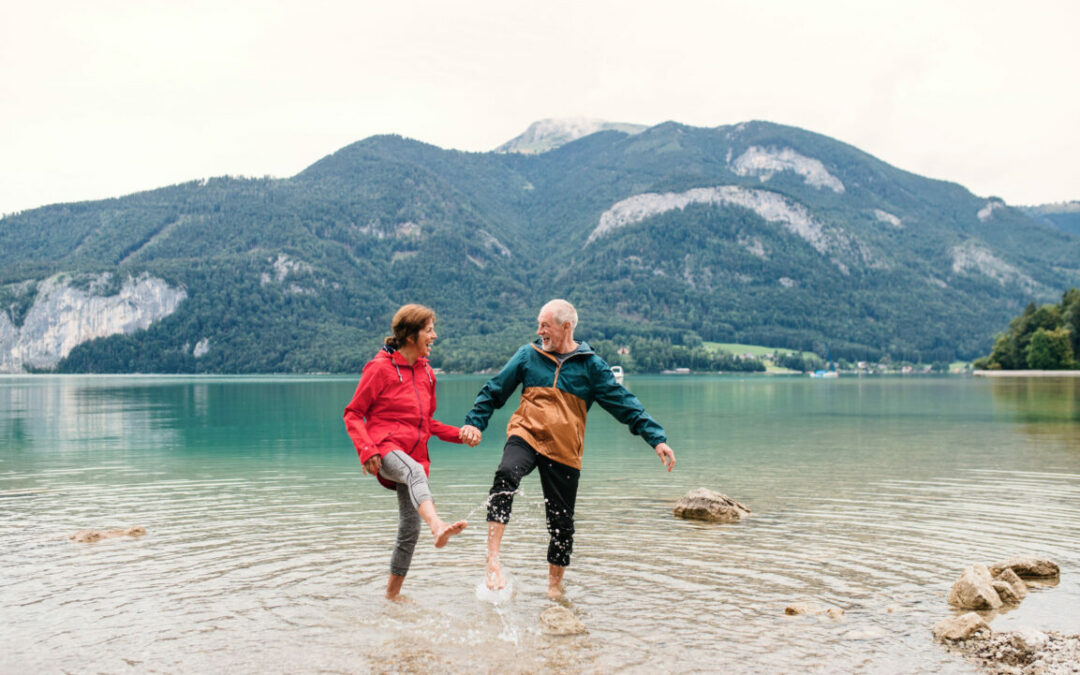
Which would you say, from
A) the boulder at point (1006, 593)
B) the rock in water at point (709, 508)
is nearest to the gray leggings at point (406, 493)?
the boulder at point (1006, 593)

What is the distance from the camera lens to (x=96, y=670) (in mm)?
6484

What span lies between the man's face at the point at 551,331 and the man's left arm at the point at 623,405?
42 centimetres

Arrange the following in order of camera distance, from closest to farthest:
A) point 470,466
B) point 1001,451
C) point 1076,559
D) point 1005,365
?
point 1076,559 < point 470,466 < point 1001,451 < point 1005,365

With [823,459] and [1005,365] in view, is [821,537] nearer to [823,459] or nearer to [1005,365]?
[823,459]

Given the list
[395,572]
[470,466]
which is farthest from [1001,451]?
[395,572]

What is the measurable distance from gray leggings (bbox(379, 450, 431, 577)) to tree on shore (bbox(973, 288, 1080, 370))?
442ft

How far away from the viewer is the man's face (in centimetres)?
802

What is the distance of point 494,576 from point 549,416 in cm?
169

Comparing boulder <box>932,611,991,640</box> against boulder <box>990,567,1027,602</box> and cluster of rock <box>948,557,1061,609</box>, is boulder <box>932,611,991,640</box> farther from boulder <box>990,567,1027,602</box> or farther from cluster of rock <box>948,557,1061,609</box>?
boulder <box>990,567,1027,602</box>

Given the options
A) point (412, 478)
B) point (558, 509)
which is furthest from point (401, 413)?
point (558, 509)

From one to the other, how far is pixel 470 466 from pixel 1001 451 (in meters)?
16.9

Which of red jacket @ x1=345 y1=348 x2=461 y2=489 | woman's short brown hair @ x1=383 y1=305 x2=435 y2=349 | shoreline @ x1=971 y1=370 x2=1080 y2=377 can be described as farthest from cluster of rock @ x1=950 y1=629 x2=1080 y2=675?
shoreline @ x1=971 y1=370 x2=1080 y2=377

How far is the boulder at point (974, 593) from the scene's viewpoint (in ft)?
27.3

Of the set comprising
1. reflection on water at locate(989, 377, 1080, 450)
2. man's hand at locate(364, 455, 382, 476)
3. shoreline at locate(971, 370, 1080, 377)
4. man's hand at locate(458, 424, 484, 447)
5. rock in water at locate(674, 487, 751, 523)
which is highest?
man's hand at locate(458, 424, 484, 447)
